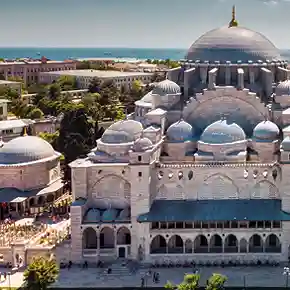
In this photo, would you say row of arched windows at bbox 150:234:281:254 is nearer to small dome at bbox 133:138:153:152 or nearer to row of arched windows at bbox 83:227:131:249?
row of arched windows at bbox 83:227:131:249

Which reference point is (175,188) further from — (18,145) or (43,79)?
(43,79)

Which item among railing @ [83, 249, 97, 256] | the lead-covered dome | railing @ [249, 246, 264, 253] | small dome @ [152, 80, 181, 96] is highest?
the lead-covered dome

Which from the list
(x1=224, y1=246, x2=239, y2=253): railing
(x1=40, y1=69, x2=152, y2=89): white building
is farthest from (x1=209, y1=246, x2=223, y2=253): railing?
(x1=40, y1=69, x2=152, y2=89): white building

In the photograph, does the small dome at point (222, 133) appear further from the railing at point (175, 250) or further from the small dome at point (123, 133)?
the railing at point (175, 250)

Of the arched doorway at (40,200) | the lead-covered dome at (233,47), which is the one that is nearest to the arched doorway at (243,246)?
the lead-covered dome at (233,47)

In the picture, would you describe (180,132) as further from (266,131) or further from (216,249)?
(216,249)

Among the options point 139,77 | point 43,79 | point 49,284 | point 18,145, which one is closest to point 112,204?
point 49,284
